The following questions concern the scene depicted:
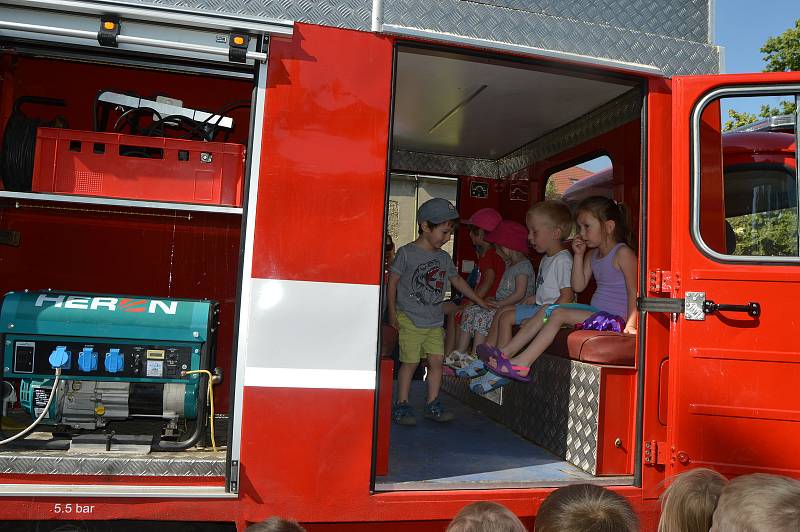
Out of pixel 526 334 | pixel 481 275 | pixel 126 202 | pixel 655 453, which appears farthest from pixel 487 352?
pixel 126 202

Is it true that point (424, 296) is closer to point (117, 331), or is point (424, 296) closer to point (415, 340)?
point (415, 340)

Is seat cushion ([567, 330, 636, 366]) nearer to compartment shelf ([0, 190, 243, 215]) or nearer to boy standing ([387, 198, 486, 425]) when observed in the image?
boy standing ([387, 198, 486, 425])

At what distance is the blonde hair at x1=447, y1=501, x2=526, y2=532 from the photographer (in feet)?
5.01

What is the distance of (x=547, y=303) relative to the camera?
4.39 meters

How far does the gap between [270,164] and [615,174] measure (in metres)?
2.92

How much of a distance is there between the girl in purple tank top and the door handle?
77 cm

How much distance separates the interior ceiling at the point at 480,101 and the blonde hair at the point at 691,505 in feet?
6.18

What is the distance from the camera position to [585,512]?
1571mm

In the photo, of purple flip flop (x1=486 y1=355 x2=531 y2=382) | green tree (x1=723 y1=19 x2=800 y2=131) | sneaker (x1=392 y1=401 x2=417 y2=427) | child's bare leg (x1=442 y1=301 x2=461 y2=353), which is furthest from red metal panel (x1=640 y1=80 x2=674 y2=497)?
green tree (x1=723 y1=19 x2=800 y2=131)

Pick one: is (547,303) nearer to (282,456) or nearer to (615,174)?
(615,174)

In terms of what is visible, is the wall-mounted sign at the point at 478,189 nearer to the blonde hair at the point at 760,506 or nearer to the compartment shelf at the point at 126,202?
the compartment shelf at the point at 126,202

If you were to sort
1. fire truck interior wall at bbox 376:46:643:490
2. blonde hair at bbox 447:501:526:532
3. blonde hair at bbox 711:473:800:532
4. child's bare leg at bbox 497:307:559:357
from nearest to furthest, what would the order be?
blonde hair at bbox 711:473:800:532 → blonde hair at bbox 447:501:526:532 → fire truck interior wall at bbox 376:46:643:490 → child's bare leg at bbox 497:307:559:357

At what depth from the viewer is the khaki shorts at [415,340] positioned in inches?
169

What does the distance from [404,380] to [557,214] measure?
5.51ft
